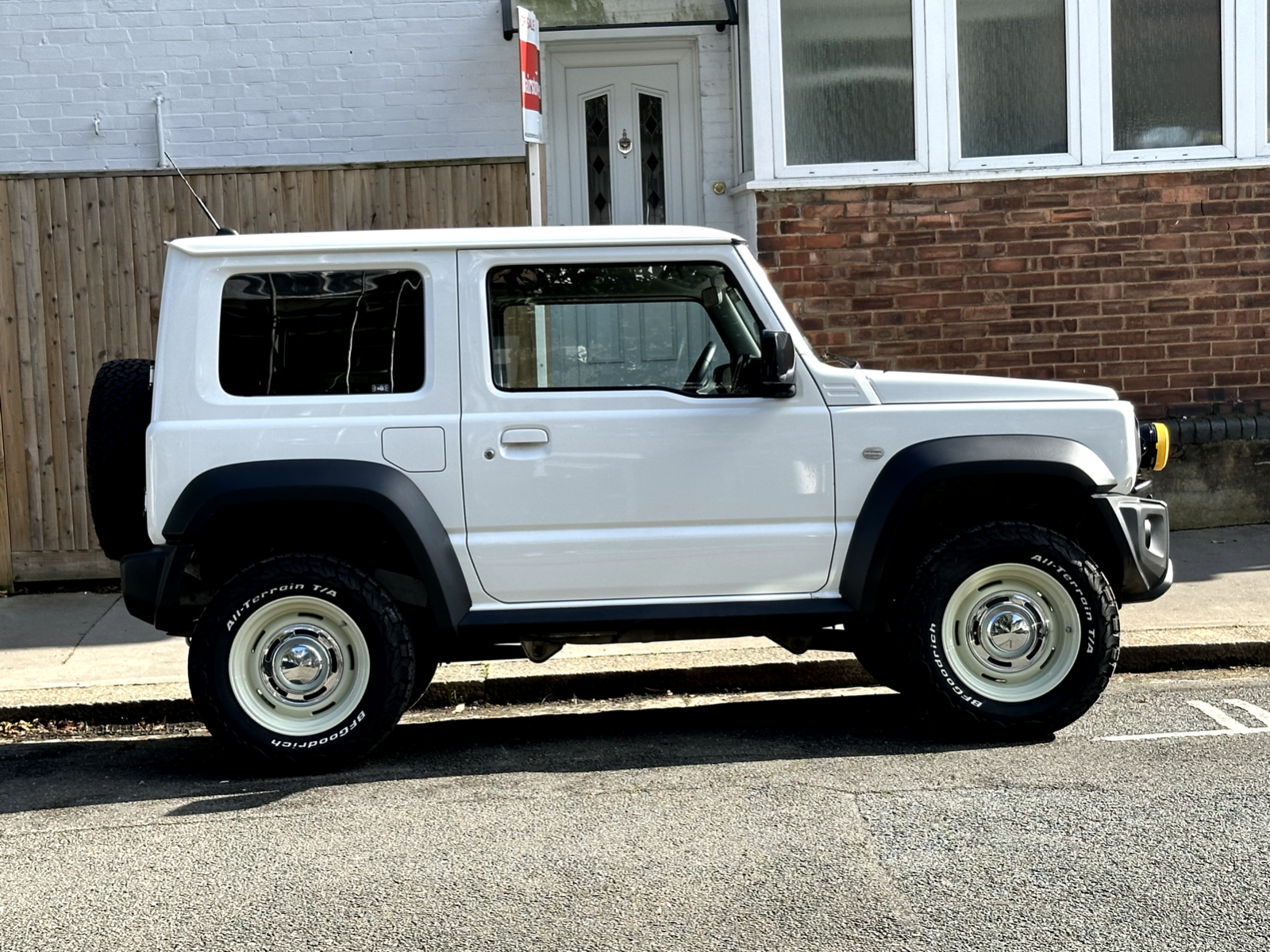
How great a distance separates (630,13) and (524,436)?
5.07m

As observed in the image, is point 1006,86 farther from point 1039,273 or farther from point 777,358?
point 777,358

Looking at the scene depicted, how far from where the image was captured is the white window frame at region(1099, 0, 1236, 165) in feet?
30.5

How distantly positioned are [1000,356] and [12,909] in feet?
22.7

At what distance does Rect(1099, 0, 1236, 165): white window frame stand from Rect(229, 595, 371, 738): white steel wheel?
20.2 feet

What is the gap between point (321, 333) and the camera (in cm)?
538

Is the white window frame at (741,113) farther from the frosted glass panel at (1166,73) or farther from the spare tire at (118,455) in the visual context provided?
the spare tire at (118,455)

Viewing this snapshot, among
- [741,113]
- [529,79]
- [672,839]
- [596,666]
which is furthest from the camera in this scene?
[741,113]

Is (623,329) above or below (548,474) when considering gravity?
above

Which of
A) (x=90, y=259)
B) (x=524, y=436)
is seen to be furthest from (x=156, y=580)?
(x=90, y=259)

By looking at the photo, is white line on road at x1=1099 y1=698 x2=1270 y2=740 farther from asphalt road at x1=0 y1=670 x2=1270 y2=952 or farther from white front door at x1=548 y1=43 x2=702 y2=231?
white front door at x1=548 y1=43 x2=702 y2=231

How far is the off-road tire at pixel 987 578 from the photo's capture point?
17.7 ft

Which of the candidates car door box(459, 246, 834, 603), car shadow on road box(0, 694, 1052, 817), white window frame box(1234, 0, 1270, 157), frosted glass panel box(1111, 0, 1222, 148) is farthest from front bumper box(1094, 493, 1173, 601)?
white window frame box(1234, 0, 1270, 157)

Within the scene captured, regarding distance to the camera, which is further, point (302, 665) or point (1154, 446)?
point (1154, 446)

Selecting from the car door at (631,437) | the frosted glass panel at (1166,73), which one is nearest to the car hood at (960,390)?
the car door at (631,437)
